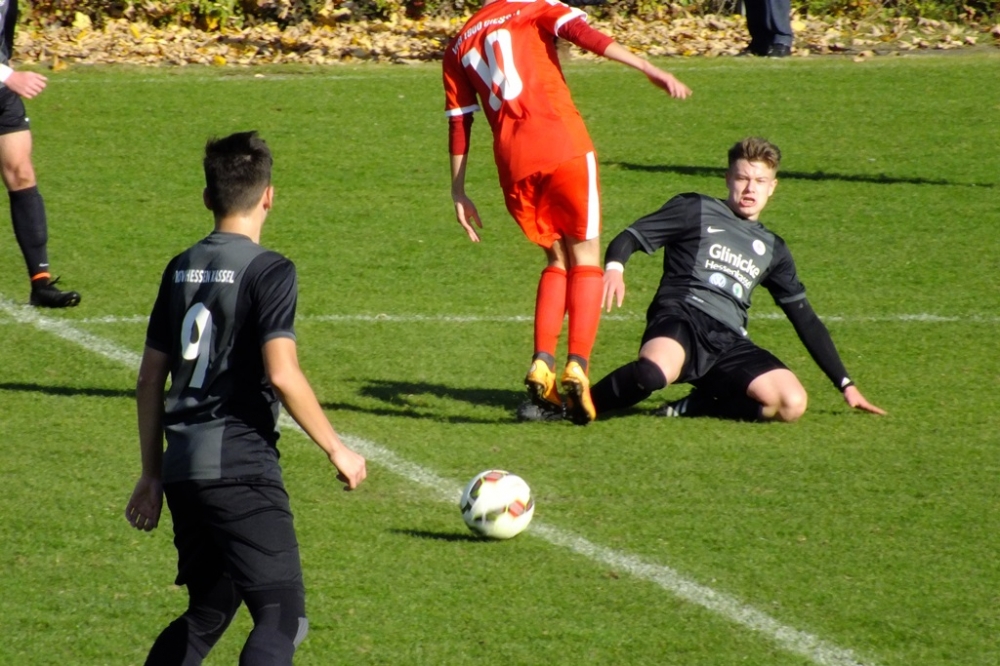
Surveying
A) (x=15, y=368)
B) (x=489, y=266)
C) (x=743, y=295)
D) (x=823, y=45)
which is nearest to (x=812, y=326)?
(x=743, y=295)

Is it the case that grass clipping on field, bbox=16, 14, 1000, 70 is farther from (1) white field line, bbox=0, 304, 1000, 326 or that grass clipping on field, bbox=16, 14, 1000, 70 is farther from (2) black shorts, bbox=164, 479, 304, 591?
(2) black shorts, bbox=164, 479, 304, 591

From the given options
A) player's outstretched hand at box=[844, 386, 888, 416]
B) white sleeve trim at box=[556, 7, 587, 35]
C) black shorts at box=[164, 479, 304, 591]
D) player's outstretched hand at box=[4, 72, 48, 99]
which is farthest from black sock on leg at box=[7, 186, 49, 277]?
black shorts at box=[164, 479, 304, 591]

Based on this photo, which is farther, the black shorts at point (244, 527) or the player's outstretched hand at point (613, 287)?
the player's outstretched hand at point (613, 287)

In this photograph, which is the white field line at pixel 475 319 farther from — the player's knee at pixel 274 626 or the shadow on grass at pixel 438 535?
the player's knee at pixel 274 626

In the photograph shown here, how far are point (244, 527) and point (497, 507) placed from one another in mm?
1599

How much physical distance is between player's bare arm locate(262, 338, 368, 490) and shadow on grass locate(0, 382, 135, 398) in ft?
11.4

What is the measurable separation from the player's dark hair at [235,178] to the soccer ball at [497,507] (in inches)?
68.4

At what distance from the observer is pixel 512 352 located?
24.8ft

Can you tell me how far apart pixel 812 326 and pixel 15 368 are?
3768mm

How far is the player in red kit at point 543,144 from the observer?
6391 mm

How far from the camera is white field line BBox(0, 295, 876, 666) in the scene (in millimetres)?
4242

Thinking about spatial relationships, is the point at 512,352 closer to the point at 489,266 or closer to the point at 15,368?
the point at 489,266

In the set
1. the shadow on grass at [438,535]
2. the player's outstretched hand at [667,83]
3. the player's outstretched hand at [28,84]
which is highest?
the player's outstretched hand at [667,83]

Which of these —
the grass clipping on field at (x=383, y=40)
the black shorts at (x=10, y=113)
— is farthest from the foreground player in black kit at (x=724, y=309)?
the grass clipping on field at (x=383, y=40)
